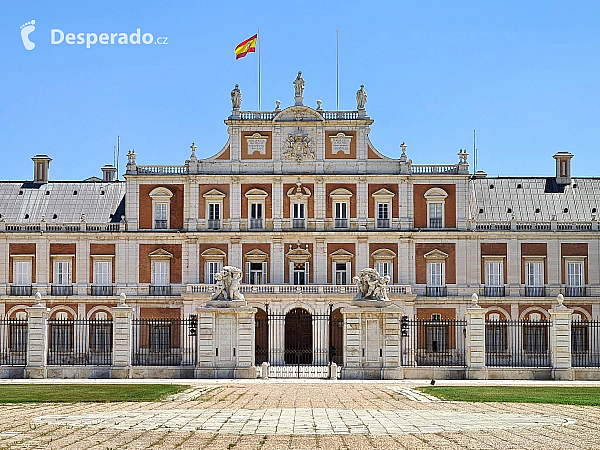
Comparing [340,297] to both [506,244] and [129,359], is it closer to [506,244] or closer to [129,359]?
[506,244]

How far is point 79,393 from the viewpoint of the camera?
27125 millimetres

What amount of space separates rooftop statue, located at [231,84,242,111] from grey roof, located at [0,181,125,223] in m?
9.75

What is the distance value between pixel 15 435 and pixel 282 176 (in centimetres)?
4299

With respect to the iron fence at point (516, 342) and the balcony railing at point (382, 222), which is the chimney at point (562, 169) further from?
the balcony railing at point (382, 222)

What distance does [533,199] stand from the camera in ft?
207

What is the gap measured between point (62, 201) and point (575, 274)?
31.8 m

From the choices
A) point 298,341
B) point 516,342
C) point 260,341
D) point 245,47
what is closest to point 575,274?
point 516,342

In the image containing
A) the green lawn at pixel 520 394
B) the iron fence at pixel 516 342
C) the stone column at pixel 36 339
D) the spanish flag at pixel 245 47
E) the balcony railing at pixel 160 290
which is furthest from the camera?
the balcony railing at pixel 160 290

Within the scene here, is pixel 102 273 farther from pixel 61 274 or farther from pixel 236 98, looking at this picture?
pixel 236 98

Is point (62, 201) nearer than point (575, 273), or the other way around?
point (575, 273)

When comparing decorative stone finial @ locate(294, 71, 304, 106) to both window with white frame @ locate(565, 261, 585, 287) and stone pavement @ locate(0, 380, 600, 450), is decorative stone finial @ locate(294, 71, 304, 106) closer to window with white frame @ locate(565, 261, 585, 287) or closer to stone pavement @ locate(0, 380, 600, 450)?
window with white frame @ locate(565, 261, 585, 287)

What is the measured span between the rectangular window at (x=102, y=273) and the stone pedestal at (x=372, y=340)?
27635 millimetres

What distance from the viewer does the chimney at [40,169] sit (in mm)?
65375

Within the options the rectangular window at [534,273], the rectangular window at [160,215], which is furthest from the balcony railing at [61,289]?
the rectangular window at [534,273]
